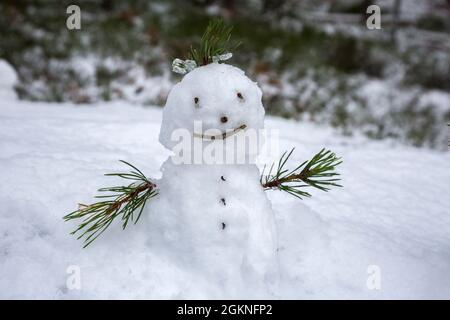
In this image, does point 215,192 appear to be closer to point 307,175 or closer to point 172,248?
point 172,248

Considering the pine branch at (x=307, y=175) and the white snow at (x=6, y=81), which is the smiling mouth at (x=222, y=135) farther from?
the white snow at (x=6, y=81)

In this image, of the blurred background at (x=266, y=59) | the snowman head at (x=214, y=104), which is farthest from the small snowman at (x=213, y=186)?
the blurred background at (x=266, y=59)

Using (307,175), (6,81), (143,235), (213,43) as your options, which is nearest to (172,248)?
(143,235)

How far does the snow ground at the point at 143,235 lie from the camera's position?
1.25m

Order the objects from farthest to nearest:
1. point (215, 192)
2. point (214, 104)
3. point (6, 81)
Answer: point (6, 81), point (215, 192), point (214, 104)

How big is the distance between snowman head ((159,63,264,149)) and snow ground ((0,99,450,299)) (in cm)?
44

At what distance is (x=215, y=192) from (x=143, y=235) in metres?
0.30

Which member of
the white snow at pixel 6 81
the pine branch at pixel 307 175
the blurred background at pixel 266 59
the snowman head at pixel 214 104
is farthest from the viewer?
the blurred background at pixel 266 59

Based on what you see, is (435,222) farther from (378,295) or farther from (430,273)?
(378,295)

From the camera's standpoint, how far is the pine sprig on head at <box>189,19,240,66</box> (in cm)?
122

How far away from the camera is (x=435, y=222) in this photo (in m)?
1.95

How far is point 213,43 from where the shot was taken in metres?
1.24

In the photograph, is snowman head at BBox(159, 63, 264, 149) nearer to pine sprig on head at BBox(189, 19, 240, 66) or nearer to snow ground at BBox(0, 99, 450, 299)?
pine sprig on head at BBox(189, 19, 240, 66)

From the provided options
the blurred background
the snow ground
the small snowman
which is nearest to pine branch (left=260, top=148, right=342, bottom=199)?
the small snowman
